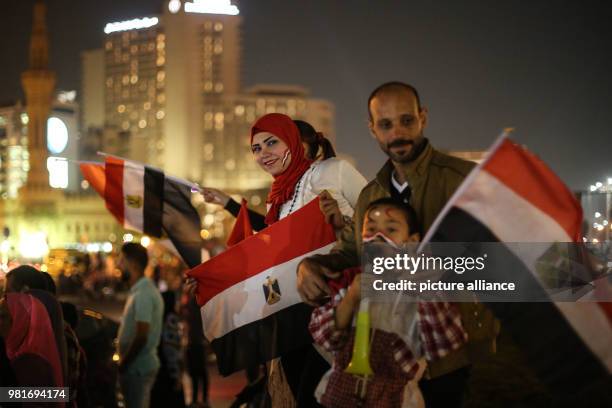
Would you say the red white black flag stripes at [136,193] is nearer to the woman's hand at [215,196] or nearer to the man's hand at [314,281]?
the woman's hand at [215,196]

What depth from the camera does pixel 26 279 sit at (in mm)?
4668

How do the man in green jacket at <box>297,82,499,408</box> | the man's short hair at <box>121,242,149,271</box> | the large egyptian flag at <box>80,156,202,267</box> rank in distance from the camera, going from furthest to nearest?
the man's short hair at <box>121,242,149,271</box>
the large egyptian flag at <box>80,156,202,267</box>
the man in green jacket at <box>297,82,499,408</box>

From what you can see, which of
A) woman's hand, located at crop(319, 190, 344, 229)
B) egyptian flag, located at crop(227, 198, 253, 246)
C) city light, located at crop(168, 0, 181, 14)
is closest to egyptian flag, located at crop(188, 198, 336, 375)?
woman's hand, located at crop(319, 190, 344, 229)

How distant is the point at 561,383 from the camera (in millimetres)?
3047

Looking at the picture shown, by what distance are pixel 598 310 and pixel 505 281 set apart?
0.32 m

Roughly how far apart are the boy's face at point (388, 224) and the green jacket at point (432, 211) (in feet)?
0.81

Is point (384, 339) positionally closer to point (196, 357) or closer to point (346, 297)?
point (346, 297)

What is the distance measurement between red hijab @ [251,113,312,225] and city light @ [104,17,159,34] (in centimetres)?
14518

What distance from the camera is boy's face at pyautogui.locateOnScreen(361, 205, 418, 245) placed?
3252mm

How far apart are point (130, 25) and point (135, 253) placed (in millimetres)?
149748

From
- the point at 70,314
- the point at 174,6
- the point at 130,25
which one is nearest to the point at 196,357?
the point at 70,314

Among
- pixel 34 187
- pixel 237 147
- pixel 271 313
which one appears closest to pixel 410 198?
pixel 271 313

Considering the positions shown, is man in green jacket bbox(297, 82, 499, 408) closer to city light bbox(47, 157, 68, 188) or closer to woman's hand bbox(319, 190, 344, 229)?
woman's hand bbox(319, 190, 344, 229)

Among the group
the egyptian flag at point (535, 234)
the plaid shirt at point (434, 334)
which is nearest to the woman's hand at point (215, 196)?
the plaid shirt at point (434, 334)
